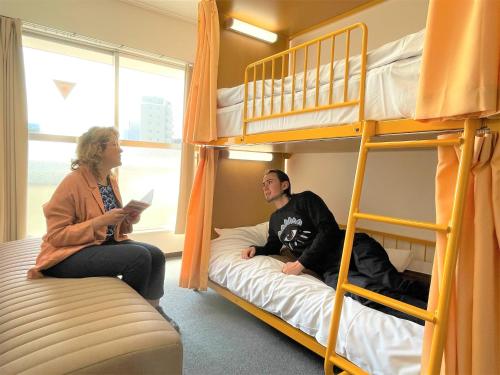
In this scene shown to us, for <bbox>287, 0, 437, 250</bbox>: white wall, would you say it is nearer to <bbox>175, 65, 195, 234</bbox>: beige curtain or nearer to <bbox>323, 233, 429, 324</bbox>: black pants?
<bbox>323, 233, 429, 324</bbox>: black pants

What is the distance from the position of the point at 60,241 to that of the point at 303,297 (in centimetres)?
143

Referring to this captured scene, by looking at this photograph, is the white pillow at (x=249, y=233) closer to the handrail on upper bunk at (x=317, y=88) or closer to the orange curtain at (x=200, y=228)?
the orange curtain at (x=200, y=228)

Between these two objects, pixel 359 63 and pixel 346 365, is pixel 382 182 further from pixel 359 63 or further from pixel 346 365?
pixel 346 365

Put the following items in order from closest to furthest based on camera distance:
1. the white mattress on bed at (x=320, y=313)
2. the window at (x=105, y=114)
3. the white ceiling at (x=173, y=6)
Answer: the white mattress on bed at (x=320, y=313) → the window at (x=105, y=114) → the white ceiling at (x=173, y=6)

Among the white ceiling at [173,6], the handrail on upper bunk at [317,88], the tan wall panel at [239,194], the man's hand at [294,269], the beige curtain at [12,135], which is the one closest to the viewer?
the handrail on upper bunk at [317,88]

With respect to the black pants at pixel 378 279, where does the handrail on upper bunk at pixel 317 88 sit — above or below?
above

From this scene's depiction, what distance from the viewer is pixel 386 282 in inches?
70.2

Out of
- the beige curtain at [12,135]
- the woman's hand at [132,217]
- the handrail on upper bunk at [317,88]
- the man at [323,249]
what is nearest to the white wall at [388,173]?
the man at [323,249]

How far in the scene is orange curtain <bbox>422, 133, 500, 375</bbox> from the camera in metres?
1.07

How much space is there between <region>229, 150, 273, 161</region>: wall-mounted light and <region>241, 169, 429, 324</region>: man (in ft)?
1.73

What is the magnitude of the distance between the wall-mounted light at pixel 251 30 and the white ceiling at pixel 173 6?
Answer: 85 cm

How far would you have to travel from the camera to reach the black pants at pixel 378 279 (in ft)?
5.59

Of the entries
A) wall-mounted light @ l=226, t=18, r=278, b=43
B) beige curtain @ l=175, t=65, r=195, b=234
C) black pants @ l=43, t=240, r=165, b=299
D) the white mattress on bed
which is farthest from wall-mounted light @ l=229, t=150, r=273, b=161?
black pants @ l=43, t=240, r=165, b=299

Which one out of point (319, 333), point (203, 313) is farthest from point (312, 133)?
point (203, 313)
